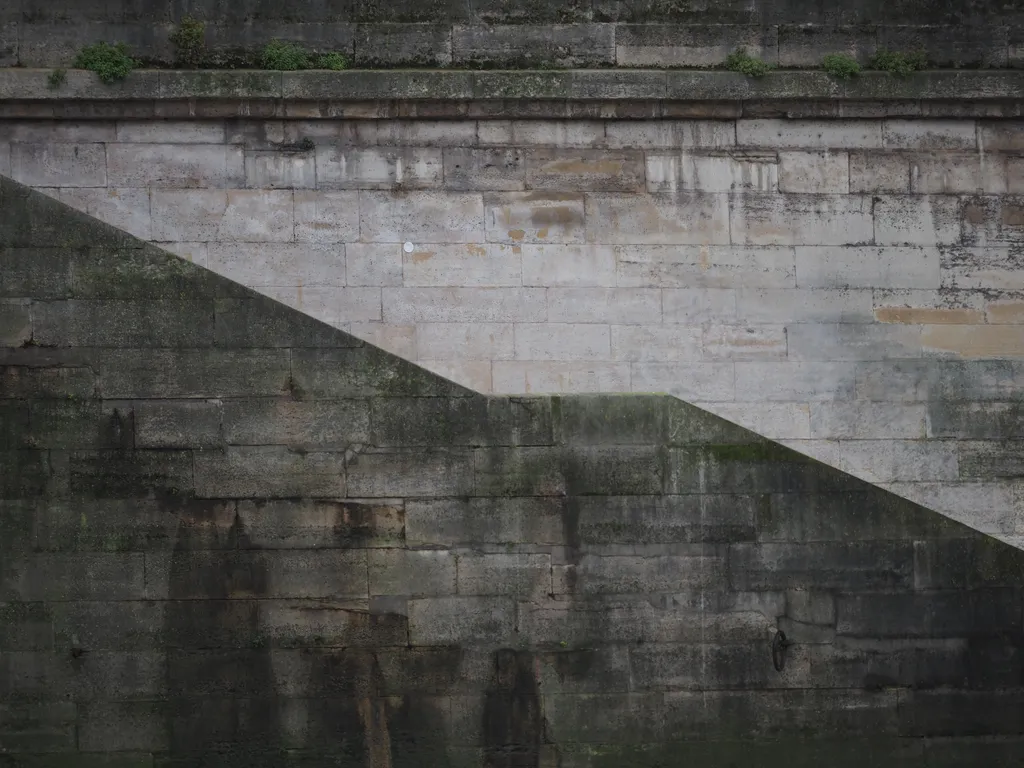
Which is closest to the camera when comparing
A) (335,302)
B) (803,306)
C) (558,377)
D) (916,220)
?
(335,302)

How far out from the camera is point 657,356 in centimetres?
1147

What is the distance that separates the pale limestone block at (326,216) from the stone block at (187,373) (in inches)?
54.5

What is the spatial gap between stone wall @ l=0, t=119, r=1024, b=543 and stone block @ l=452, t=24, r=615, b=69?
27.9 inches

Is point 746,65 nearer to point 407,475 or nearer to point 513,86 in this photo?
point 513,86

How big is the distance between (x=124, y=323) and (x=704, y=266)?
6.16 m

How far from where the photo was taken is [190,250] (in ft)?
36.8

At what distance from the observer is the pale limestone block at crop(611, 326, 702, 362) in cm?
1145

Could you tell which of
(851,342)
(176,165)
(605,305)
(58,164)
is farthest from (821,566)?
(58,164)

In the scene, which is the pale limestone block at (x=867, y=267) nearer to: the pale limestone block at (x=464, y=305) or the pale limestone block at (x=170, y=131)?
the pale limestone block at (x=464, y=305)

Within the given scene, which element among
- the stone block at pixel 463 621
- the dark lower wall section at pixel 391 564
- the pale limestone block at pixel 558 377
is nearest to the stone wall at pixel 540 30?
the dark lower wall section at pixel 391 564

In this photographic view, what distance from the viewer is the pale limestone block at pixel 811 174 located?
11664 millimetres

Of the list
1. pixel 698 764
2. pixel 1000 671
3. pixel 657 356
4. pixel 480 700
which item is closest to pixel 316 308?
pixel 657 356

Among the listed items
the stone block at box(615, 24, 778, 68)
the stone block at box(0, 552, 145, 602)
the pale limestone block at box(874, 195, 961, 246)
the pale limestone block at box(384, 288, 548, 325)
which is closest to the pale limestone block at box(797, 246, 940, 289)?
the pale limestone block at box(874, 195, 961, 246)

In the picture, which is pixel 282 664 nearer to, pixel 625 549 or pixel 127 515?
pixel 127 515
